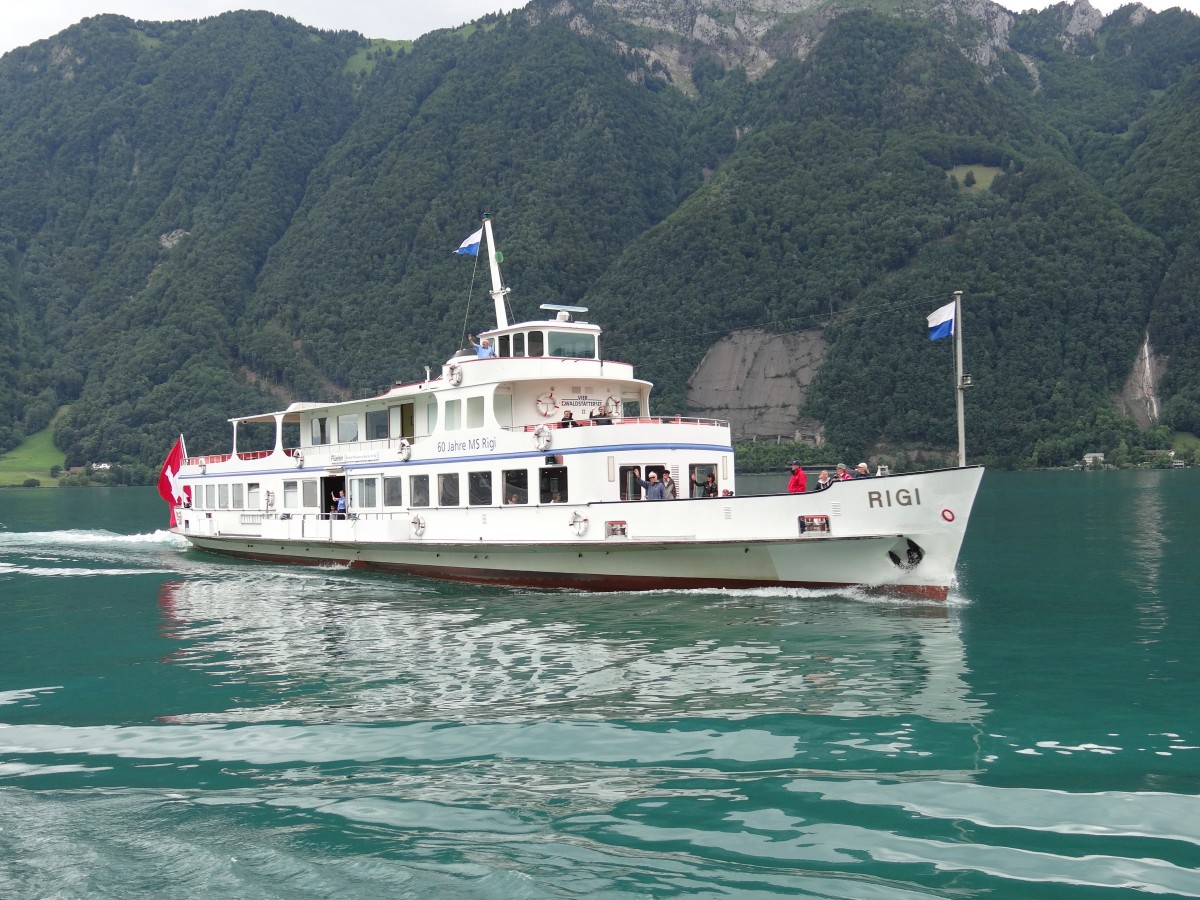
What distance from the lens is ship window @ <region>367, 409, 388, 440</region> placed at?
1128 inches

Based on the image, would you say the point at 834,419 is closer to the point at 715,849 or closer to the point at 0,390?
the point at 0,390

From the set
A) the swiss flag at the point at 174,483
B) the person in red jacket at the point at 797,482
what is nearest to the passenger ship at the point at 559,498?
the person in red jacket at the point at 797,482

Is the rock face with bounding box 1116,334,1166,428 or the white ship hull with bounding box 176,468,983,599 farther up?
the rock face with bounding box 1116,334,1166,428

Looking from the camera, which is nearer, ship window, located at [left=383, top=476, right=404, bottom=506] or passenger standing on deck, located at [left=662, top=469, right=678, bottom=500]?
passenger standing on deck, located at [left=662, top=469, right=678, bottom=500]

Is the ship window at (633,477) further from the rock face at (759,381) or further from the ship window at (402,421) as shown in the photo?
the rock face at (759,381)

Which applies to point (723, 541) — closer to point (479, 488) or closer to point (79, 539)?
point (479, 488)

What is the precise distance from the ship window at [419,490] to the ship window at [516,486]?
3.07 meters

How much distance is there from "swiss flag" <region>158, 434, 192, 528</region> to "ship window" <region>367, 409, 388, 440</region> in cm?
1156

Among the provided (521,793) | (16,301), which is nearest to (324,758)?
(521,793)

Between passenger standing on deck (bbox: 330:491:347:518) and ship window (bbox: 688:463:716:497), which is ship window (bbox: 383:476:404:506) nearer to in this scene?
passenger standing on deck (bbox: 330:491:347:518)

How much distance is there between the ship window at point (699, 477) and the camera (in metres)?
23.9

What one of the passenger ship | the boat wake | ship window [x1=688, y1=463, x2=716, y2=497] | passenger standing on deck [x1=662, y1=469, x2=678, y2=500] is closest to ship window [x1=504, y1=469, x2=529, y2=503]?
Answer: the passenger ship

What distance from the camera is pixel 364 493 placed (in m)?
29.1

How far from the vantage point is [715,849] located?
802 centimetres
